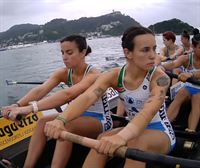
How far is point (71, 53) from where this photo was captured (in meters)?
3.46

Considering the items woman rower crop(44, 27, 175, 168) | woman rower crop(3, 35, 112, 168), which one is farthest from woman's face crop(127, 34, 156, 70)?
woman rower crop(3, 35, 112, 168)

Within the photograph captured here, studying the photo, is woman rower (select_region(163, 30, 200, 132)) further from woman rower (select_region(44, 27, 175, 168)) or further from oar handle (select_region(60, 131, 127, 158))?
oar handle (select_region(60, 131, 127, 158))

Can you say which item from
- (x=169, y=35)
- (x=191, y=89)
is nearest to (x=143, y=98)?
(x=191, y=89)

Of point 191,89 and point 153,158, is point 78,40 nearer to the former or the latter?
point 153,158

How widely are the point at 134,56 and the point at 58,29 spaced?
58.5 m

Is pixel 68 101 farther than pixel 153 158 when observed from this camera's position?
Yes

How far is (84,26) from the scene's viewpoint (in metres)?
64.5

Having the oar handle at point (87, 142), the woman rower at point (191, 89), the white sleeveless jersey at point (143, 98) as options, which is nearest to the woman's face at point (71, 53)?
the white sleeveless jersey at point (143, 98)

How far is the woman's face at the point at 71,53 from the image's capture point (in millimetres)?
3438

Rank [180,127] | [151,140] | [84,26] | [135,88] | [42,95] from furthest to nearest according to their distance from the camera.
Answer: [84,26]
[180,127]
[42,95]
[135,88]
[151,140]

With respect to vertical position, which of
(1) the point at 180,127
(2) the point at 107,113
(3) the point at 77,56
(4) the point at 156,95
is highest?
(3) the point at 77,56

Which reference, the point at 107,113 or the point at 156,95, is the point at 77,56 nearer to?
the point at 107,113

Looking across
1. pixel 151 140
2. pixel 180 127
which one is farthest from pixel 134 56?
pixel 180 127

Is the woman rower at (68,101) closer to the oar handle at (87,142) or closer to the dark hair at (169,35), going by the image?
the oar handle at (87,142)
